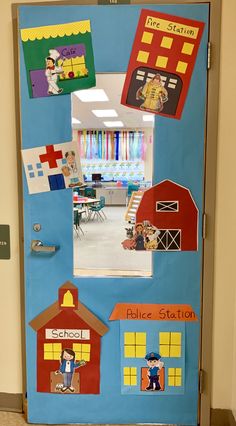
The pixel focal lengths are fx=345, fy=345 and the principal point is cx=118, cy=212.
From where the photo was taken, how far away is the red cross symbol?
5.94 feet

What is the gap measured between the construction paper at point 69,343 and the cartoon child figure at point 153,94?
1.03m

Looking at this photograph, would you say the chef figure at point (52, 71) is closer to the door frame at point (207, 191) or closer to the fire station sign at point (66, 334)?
the door frame at point (207, 191)

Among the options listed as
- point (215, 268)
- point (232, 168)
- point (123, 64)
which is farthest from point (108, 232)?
point (123, 64)

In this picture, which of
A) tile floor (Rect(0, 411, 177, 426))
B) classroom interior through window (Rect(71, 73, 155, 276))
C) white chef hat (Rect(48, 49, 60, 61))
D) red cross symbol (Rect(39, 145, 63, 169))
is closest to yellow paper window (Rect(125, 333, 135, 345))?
classroom interior through window (Rect(71, 73, 155, 276))

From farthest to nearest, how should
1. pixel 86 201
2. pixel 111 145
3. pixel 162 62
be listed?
pixel 111 145 < pixel 86 201 < pixel 162 62

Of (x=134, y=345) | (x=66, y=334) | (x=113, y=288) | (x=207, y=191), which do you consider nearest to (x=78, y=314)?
(x=66, y=334)

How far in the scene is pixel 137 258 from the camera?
1.83m

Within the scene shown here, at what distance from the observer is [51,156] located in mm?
1812

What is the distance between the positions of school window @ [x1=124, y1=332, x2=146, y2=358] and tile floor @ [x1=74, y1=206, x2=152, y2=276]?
342 mm

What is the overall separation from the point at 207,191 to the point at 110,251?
0.60 meters

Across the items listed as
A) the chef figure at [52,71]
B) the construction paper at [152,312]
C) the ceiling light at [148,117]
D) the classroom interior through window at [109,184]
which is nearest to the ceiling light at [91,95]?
the classroom interior through window at [109,184]

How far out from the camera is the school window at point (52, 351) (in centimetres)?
190

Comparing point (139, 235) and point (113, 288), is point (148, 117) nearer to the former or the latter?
point (139, 235)

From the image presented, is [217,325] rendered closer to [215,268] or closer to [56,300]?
[215,268]
